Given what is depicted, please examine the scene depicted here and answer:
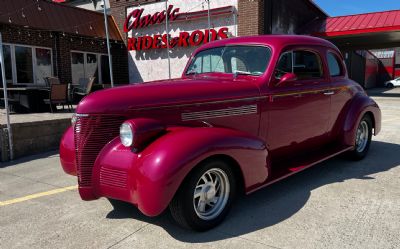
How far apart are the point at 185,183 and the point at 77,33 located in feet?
41.2

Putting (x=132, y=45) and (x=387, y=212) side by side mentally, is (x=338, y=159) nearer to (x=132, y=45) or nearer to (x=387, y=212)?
(x=387, y=212)

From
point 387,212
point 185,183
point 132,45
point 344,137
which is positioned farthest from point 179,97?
point 132,45

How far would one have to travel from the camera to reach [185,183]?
3.12 metres

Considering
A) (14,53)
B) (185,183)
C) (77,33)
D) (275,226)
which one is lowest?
(275,226)

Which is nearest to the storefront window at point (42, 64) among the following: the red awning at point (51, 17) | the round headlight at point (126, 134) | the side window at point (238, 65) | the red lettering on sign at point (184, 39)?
the red awning at point (51, 17)

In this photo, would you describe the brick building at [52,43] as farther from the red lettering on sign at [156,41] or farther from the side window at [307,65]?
the side window at [307,65]

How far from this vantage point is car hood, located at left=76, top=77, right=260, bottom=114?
329 cm

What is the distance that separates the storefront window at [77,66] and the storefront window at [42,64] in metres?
1.07

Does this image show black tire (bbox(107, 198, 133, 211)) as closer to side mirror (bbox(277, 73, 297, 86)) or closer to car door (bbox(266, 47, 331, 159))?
car door (bbox(266, 47, 331, 159))

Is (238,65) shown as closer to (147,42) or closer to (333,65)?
(333,65)

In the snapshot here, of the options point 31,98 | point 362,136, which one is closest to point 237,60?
point 362,136

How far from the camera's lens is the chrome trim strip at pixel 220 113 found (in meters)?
3.58

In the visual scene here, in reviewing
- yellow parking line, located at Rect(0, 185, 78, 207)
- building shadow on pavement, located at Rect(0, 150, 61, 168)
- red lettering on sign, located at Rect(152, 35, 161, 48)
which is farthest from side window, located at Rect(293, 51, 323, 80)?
red lettering on sign, located at Rect(152, 35, 161, 48)

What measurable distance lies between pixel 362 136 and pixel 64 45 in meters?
12.0
